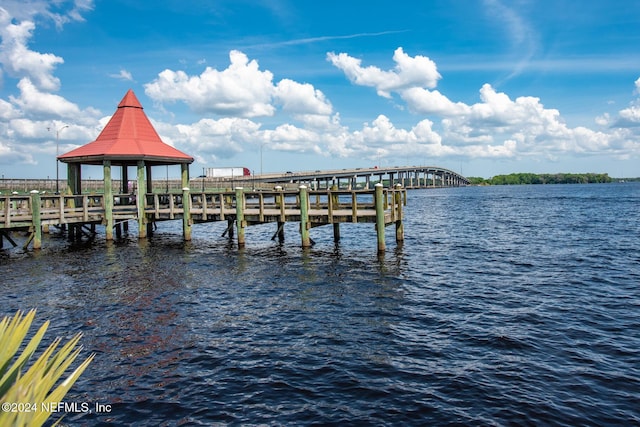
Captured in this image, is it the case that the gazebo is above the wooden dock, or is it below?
above

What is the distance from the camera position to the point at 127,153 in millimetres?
27328

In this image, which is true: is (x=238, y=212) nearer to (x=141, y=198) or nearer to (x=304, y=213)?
(x=304, y=213)

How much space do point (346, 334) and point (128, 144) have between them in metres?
22.9

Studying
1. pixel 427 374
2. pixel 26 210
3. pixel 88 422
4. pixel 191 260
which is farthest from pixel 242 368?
pixel 26 210

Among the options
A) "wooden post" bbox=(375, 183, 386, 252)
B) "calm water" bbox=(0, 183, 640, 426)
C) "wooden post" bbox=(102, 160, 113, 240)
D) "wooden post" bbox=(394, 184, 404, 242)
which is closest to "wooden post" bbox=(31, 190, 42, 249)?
"calm water" bbox=(0, 183, 640, 426)

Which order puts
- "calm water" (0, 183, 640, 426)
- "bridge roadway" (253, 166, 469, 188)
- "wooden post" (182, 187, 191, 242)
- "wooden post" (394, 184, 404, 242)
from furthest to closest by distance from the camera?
1. "bridge roadway" (253, 166, 469, 188)
2. "wooden post" (182, 187, 191, 242)
3. "wooden post" (394, 184, 404, 242)
4. "calm water" (0, 183, 640, 426)

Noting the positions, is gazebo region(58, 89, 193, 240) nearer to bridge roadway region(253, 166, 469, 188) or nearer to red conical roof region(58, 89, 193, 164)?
red conical roof region(58, 89, 193, 164)

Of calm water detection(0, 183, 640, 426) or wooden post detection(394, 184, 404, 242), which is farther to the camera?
wooden post detection(394, 184, 404, 242)

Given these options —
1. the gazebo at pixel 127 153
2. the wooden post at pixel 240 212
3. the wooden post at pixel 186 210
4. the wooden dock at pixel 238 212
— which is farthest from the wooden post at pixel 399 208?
the gazebo at pixel 127 153

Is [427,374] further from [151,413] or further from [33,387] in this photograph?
[33,387]

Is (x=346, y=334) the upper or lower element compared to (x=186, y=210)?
lower

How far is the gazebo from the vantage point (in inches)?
1071

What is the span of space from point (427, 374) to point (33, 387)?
8227 mm

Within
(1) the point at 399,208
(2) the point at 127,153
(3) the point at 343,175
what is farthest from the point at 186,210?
(3) the point at 343,175
